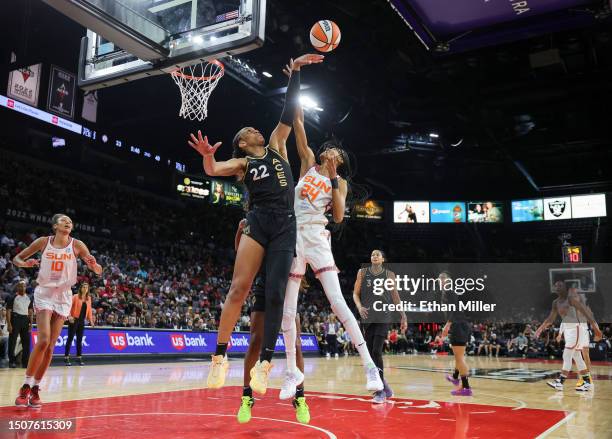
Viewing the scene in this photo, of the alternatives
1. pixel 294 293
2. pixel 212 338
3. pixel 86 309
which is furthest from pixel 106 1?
pixel 212 338

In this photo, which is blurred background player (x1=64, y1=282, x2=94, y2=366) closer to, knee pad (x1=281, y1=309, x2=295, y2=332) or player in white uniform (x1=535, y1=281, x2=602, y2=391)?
knee pad (x1=281, y1=309, x2=295, y2=332)

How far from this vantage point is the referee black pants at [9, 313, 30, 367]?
10.8 m

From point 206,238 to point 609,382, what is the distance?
22.7m

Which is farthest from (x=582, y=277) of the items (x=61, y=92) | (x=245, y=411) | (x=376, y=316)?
(x=245, y=411)

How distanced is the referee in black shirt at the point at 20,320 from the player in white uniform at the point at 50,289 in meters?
5.57

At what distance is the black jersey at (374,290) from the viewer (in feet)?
23.2

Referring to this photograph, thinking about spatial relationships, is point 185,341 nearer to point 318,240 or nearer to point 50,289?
point 50,289

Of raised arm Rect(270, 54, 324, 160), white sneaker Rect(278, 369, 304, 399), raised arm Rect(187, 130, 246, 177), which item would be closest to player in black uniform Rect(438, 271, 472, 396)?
white sneaker Rect(278, 369, 304, 399)

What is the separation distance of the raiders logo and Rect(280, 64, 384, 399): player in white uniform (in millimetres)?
31943

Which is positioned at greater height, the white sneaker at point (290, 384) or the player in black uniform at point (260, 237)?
the player in black uniform at point (260, 237)

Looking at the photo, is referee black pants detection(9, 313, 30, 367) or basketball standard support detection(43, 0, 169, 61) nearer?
basketball standard support detection(43, 0, 169, 61)

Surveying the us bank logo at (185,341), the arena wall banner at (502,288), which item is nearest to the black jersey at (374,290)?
the us bank logo at (185,341)

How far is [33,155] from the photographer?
77.3 feet

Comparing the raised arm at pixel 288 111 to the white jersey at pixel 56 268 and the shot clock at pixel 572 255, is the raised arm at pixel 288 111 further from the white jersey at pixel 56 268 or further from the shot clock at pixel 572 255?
the shot clock at pixel 572 255
